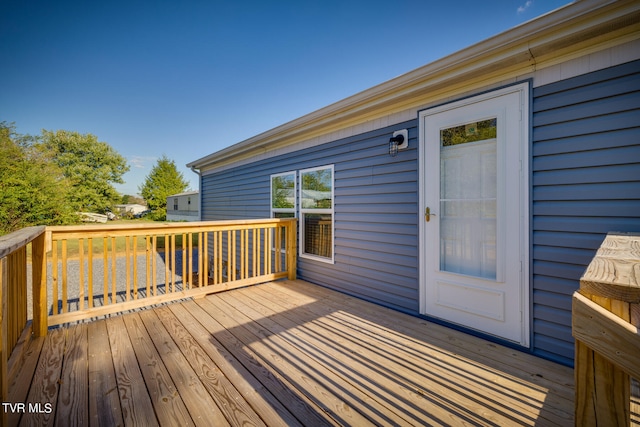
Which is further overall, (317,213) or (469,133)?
(317,213)

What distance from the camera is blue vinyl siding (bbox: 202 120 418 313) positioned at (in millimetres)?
2976

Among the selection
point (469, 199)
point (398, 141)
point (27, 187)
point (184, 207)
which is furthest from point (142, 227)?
point (184, 207)

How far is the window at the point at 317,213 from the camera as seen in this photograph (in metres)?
3.99

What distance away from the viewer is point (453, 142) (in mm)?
2621

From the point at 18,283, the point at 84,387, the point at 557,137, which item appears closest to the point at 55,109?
the point at 18,283

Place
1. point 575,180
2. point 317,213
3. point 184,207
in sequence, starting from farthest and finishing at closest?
point 184,207
point 317,213
point 575,180

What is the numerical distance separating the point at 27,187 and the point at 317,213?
13.1m

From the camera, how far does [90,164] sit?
2372 centimetres

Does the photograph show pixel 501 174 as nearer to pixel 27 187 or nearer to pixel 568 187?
pixel 568 187

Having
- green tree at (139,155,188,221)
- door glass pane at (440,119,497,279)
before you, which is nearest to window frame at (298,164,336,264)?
door glass pane at (440,119,497,279)

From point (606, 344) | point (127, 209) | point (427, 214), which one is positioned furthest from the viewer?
point (127, 209)

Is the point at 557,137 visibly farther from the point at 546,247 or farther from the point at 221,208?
the point at 221,208

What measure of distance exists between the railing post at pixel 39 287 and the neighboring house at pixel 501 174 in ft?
10.1

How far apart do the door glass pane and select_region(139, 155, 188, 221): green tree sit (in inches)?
1034
